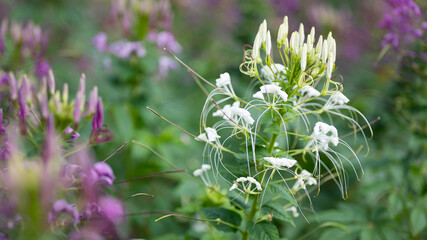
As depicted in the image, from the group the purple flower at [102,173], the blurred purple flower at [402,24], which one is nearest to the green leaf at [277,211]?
the purple flower at [102,173]

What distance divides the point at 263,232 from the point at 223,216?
16 centimetres

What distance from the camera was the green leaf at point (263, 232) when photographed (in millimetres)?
1156

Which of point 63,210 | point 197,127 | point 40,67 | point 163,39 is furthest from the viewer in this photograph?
point 197,127

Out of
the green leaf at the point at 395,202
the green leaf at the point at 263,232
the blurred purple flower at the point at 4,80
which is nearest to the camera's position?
the green leaf at the point at 263,232

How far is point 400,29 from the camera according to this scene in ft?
6.78

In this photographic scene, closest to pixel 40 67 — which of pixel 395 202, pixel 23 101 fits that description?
pixel 23 101

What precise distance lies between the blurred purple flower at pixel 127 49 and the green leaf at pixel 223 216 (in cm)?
121

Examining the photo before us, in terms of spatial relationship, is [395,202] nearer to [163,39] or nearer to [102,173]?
[102,173]

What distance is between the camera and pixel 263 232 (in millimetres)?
1176

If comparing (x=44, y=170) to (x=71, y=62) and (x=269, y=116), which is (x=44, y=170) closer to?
(x=269, y=116)

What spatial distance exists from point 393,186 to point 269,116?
3.77 feet

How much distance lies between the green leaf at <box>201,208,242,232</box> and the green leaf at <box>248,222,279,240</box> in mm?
87

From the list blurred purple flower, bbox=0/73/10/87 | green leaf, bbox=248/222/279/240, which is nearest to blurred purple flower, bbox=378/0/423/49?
green leaf, bbox=248/222/279/240

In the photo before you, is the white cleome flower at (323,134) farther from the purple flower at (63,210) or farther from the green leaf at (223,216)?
the purple flower at (63,210)
